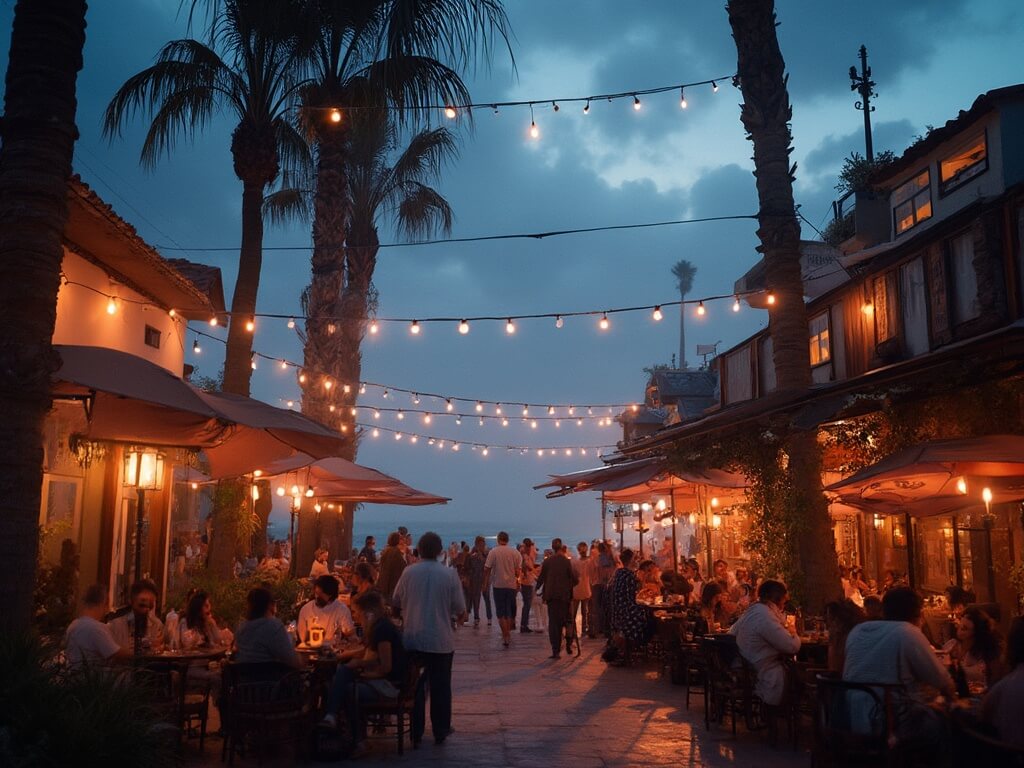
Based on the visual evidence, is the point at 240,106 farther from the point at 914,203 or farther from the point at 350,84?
the point at 914,203

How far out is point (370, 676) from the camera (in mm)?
7656

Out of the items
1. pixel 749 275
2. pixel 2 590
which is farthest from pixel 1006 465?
pixel 749 275

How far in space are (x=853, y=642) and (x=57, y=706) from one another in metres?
4.83

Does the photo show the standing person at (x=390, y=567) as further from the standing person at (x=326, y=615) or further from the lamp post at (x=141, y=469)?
the standing person at (x=326, y=615)

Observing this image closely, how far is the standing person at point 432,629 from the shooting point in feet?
26.5

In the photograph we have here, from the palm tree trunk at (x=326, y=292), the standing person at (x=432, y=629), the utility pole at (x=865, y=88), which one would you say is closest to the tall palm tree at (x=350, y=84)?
the palm tree trunk at (x=326, y=292)

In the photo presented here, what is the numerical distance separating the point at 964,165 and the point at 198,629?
14.7 metres

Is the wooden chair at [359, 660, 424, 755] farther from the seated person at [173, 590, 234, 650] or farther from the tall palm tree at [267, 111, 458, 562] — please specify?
the tall palm tree at [267, 111, 458, 562]

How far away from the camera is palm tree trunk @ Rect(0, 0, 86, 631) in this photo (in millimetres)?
5801

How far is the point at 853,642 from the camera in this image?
6094 mm

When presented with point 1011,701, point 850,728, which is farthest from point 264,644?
point 1011,701

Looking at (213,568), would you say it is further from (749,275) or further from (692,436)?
(749,275)

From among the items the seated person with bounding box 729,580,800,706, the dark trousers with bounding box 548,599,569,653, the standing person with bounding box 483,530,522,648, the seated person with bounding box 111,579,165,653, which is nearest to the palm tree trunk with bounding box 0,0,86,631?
the seated person with bounding box 111,579,165,653

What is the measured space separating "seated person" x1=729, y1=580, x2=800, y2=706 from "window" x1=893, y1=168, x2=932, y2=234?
11837 mm
